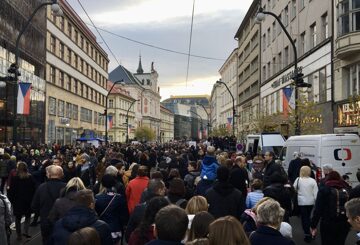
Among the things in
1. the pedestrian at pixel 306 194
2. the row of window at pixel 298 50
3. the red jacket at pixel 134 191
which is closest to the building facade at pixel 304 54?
the row of window at pixel 298 50

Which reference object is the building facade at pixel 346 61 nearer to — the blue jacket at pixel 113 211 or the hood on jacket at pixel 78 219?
the blue jacket at pixel 113 211

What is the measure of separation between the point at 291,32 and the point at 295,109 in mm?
16885

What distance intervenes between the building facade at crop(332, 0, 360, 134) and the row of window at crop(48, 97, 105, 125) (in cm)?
2833

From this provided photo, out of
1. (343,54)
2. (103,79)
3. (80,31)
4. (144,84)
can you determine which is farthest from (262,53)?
(144,84)

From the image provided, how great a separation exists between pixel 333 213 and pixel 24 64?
36.8 meters

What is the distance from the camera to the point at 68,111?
58750 millimetres

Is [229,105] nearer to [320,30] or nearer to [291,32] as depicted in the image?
[291,32]

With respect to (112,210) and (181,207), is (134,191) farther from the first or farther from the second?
(181,207)

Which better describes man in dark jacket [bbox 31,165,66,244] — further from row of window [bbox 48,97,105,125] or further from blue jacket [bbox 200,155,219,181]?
row of window [bbox 48,97,105,125]

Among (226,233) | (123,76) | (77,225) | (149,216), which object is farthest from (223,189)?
(123,76)

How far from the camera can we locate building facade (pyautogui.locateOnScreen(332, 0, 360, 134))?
2608 centimetres

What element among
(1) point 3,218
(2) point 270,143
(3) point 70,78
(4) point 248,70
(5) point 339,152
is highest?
(4) point 248,70

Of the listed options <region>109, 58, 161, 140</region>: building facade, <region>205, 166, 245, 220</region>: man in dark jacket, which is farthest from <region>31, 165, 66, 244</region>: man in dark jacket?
<region>109, 58, 161, 140</region>: building facade

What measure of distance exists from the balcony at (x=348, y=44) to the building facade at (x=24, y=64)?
20.5 m
